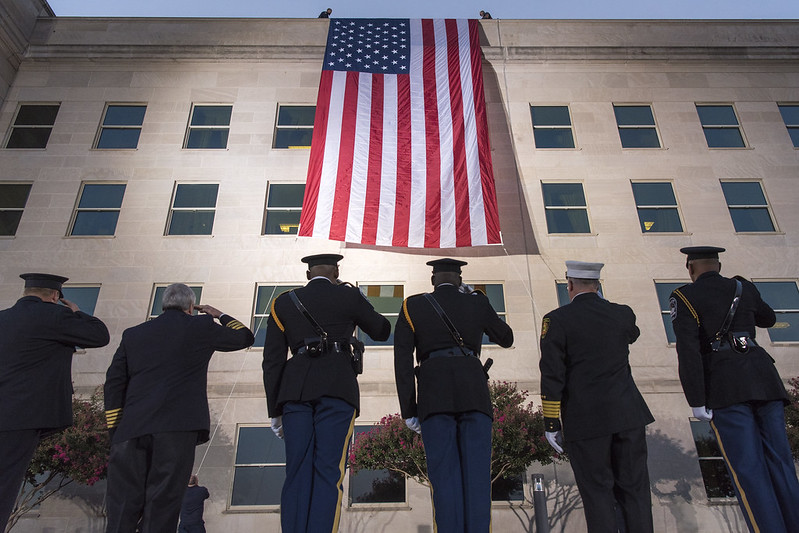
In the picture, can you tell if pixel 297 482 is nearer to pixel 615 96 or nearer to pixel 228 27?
pixel 615 96

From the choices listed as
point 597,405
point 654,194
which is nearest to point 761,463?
point 597,405

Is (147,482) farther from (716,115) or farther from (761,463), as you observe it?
(716,115)

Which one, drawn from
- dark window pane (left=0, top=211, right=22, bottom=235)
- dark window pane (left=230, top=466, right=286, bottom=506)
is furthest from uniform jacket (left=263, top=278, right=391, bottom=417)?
dark window pane (left=0, top=211, right=22, bottom=235)

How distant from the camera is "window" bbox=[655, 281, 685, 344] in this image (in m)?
14.6

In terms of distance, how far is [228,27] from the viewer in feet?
64.6

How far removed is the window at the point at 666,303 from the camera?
14.6 metres

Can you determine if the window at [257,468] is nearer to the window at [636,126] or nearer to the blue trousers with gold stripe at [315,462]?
the blue trousers with gold stripe at [315,462]

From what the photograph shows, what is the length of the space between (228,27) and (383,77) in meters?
7.67

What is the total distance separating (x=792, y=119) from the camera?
18.1 metres

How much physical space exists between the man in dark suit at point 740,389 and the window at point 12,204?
18415 mm

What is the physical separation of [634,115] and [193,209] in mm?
15514

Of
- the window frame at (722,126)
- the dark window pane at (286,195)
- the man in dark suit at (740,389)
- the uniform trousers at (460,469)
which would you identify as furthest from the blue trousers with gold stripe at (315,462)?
the window frame at (722,126)

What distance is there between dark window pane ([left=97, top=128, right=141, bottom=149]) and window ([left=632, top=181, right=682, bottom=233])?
55.5 feet

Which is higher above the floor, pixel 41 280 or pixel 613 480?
pixel 41 280
